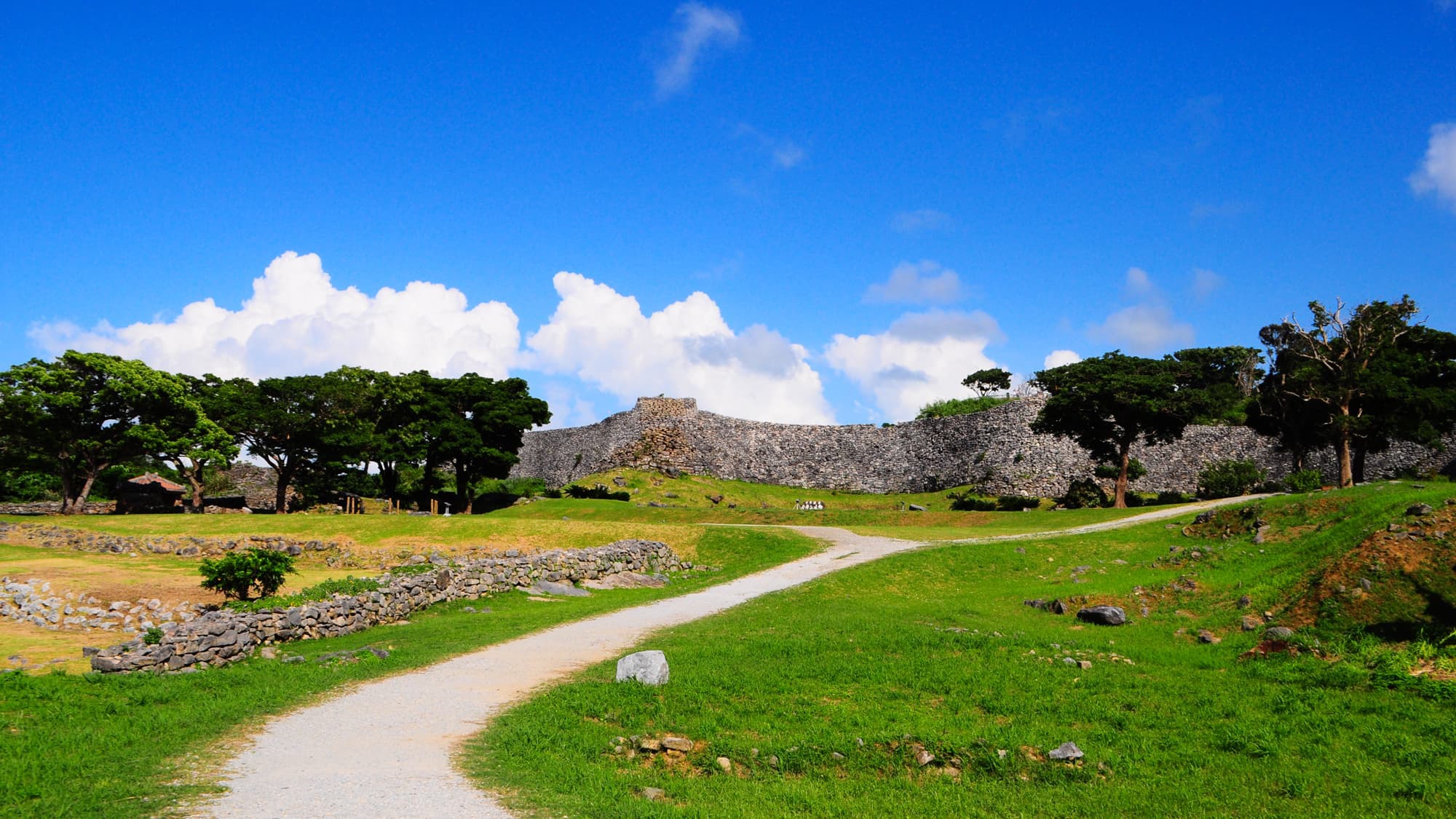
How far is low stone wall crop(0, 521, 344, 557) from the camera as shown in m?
31.5

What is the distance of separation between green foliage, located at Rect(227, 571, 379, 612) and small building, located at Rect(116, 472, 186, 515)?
41.8 meters

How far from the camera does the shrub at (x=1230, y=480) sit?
46.8 m

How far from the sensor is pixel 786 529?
34.9m

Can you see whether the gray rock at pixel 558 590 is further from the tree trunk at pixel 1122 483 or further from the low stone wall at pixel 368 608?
the tree trunk at pixel 1122 483

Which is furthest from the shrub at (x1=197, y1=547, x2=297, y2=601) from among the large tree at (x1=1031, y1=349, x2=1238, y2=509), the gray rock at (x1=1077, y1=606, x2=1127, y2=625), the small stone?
the large tree at (x1=1031, y1=349, x2=1238, y2=509)

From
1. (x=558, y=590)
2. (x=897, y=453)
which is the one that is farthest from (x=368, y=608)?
(x=897, y=453)

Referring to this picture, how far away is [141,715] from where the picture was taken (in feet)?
32.0

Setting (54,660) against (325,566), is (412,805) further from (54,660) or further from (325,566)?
(325,566)

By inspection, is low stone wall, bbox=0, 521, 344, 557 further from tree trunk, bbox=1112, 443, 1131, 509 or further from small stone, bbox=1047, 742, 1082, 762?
tree trunk, bbox=1112, 443, 1131, 509

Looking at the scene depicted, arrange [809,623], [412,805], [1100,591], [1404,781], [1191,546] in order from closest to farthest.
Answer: [412,805] → [1404,781] → [809,623] → [1100,591] → [1191,546]

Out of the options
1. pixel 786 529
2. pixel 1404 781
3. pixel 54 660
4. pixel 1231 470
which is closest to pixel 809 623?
pixel 1404 781

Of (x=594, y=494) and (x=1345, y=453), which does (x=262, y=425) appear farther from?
(x=1345, y=453)

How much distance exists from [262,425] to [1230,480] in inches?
2287

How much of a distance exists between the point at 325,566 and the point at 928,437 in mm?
46472
